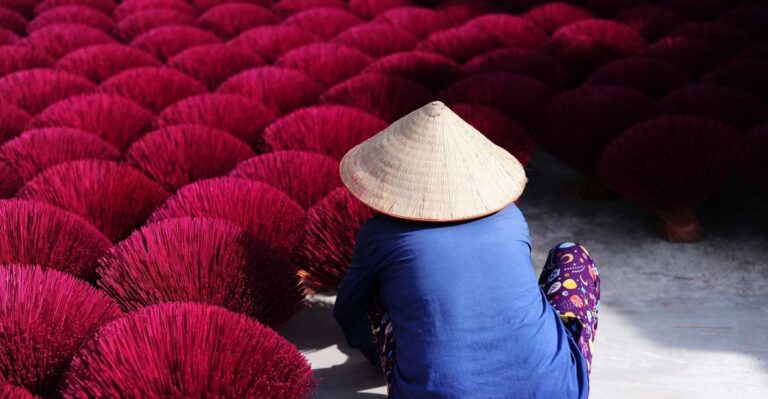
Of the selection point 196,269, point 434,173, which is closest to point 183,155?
point 196,269

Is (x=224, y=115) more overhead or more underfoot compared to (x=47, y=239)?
more underfoot

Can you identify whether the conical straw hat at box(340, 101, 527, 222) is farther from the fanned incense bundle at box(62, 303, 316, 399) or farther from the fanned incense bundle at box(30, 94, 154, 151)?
the fanned incense bundle at box(30, 94, 154, 151)

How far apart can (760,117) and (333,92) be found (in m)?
1.01

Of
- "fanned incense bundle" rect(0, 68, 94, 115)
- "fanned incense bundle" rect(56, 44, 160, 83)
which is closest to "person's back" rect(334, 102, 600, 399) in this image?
"fanned incense bundle" rect(0, 68, 94, 115)

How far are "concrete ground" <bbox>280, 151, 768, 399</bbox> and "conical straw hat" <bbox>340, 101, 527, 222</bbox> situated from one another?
1.19 feet

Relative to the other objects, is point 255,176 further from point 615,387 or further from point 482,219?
point 615,387

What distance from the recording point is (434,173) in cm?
113

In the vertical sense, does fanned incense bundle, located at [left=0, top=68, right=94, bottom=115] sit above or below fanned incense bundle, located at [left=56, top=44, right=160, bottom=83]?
above

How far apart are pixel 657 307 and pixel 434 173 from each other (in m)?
0.70

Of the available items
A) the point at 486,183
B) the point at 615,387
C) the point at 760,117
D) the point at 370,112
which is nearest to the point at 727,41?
the point at 760,117

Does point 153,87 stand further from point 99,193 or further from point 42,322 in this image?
point 42,322

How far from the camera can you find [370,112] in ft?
6.79

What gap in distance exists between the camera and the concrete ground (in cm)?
138

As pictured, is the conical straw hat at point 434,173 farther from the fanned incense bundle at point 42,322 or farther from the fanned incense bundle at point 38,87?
the fanned incense bundle at point 38,87
